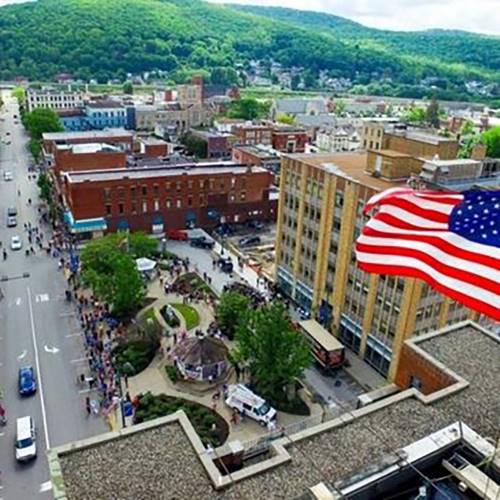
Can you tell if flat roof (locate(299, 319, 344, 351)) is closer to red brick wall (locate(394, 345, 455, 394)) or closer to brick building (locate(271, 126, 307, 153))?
red brick wall (locate(394, 345, 455, 394))

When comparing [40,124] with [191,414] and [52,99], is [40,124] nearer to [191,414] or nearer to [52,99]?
[52,99]

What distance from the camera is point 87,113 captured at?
5408 inches

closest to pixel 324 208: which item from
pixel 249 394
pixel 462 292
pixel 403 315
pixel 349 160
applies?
pixel 349 160

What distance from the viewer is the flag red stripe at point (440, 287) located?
1343 cm

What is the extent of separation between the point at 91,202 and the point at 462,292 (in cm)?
5914

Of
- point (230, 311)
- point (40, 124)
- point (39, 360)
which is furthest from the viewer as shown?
point (40, 124)

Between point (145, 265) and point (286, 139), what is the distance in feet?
229

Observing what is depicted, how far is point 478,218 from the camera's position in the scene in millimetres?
14625

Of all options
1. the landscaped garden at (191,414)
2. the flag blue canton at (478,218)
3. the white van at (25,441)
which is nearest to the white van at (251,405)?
the landscaped garden at (191,414)

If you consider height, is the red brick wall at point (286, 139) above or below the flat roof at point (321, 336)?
above

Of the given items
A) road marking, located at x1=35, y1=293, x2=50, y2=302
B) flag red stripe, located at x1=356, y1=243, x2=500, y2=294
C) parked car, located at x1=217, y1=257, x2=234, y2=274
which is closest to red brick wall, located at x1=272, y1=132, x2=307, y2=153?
parked car, located at x1=217, y1=257, x2=234, y2=274

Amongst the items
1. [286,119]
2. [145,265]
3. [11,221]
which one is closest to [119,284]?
[145,265]

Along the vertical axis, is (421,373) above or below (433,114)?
below

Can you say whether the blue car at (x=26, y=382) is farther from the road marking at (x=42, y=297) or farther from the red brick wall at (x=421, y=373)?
the red brick wall at (x=421, y=373)
